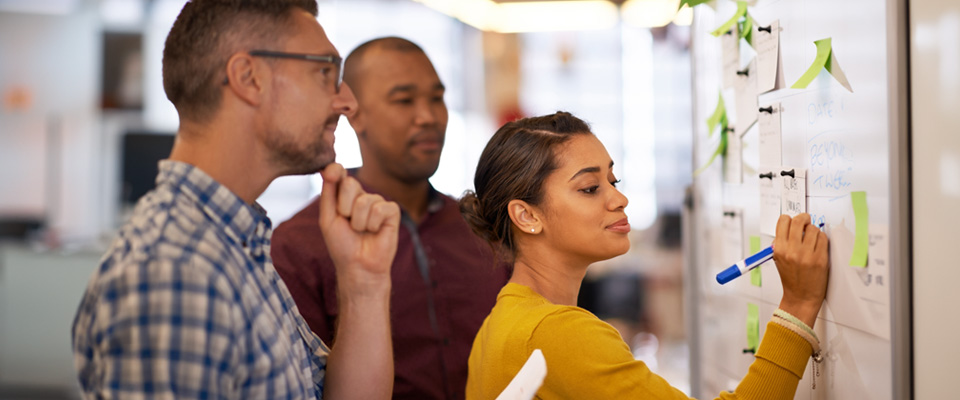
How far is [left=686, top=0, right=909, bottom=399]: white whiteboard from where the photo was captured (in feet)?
3.98

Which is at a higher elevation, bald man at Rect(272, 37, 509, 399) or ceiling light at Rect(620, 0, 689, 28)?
ceiling light at Rect(620, 0, 689, 28)

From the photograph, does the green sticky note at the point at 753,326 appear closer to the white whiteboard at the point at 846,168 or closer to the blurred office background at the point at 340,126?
the white whiteboard at the point at 846,168

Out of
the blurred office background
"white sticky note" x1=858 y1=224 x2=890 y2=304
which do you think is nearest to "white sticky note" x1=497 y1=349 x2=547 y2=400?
"white sticky note" x1=858 y1=224 x2=890 y2=304

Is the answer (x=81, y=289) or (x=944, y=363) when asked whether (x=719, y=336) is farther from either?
(x=81, y=289)

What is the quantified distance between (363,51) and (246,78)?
3.85 ft

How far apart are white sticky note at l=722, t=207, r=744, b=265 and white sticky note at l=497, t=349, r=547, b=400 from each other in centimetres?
84

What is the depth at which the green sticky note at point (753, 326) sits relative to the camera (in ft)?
5.65

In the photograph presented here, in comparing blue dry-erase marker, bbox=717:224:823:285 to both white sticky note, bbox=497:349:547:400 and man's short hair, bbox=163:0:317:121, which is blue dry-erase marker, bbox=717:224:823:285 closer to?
white sticky note, bbox=497:349:547:400

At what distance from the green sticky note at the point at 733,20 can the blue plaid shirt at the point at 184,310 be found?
1143mm

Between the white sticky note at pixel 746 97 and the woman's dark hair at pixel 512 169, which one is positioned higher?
the white sticky note at pixel 746 97

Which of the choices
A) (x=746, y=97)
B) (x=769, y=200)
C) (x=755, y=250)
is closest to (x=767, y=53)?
(x=746, y=97)

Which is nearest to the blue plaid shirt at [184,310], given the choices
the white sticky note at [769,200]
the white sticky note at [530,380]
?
the white sticky note at [530,380]

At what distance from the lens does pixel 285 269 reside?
80.4 inches

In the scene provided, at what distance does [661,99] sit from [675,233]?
1.66 m
